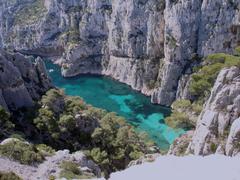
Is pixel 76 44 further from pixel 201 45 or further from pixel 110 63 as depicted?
pixel 201 45

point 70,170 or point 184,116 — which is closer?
point 70,170

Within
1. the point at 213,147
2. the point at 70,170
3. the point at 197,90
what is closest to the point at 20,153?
the point at 70,170

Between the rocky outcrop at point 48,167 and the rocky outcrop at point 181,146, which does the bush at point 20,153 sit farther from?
the rocky outcrop at point 181,146

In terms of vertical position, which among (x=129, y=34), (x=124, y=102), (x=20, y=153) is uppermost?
(x=129, y=34)

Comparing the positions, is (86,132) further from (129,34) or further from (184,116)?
(129,34)

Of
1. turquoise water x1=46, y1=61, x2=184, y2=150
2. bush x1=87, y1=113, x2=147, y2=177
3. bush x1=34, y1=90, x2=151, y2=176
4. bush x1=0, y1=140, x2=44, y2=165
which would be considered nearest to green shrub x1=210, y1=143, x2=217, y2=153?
bush x1=0, y1=140, x2=44, y2=165

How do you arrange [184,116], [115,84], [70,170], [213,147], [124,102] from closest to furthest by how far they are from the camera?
[213,147] < [70,170] < [184,116] < [124,102] < [115,84]
